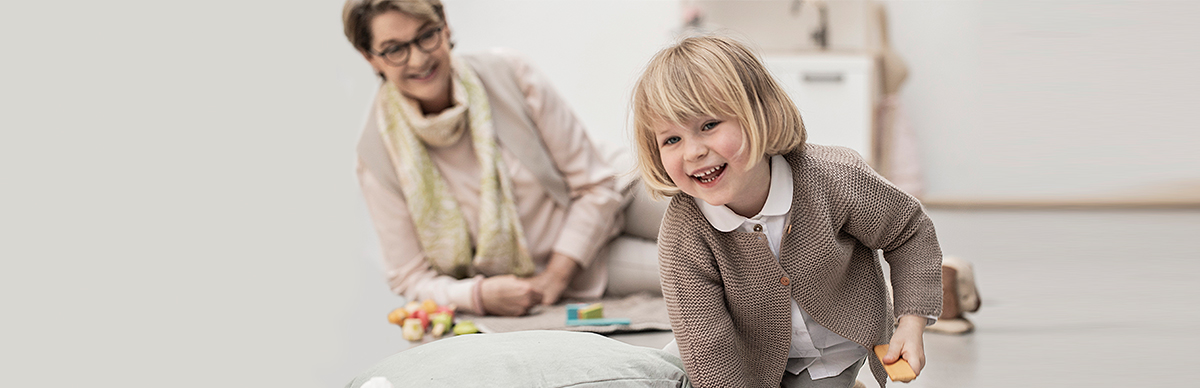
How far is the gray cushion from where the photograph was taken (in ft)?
2.91

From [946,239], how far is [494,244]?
1.70 metres

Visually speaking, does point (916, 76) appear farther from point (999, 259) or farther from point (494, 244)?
point (494, 244)

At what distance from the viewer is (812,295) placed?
923 mm

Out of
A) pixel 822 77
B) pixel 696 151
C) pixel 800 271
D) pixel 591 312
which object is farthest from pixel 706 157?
pixel 822 77

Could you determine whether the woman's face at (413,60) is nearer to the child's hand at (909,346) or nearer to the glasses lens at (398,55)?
the glasses lens at (398,55)

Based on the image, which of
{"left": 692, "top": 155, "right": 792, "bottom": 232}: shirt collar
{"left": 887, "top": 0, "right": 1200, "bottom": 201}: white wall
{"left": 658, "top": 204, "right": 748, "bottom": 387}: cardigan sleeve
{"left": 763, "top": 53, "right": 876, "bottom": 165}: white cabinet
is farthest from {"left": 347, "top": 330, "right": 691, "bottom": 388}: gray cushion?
{"left": 763, "top": 53, "right": 876, "bottom": 165}: white cabinet

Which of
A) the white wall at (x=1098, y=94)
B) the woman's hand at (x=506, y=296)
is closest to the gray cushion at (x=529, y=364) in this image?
the woman's hand at (x=506, y=296)

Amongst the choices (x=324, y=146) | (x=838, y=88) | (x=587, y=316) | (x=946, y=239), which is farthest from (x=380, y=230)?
(x=838, y=88)

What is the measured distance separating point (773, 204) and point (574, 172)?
973 millimetres

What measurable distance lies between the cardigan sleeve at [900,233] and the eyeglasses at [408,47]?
987 millimetres

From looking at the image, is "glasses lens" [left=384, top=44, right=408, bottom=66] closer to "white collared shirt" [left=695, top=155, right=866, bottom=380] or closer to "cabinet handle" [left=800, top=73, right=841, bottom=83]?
"white collared shirt" [left=695, top=155, right=866, bottom=380]

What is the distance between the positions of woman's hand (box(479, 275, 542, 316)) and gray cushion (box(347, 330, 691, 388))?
65 centimetres

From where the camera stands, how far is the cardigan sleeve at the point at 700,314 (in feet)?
3.07

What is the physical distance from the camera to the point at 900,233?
0.95 metres
